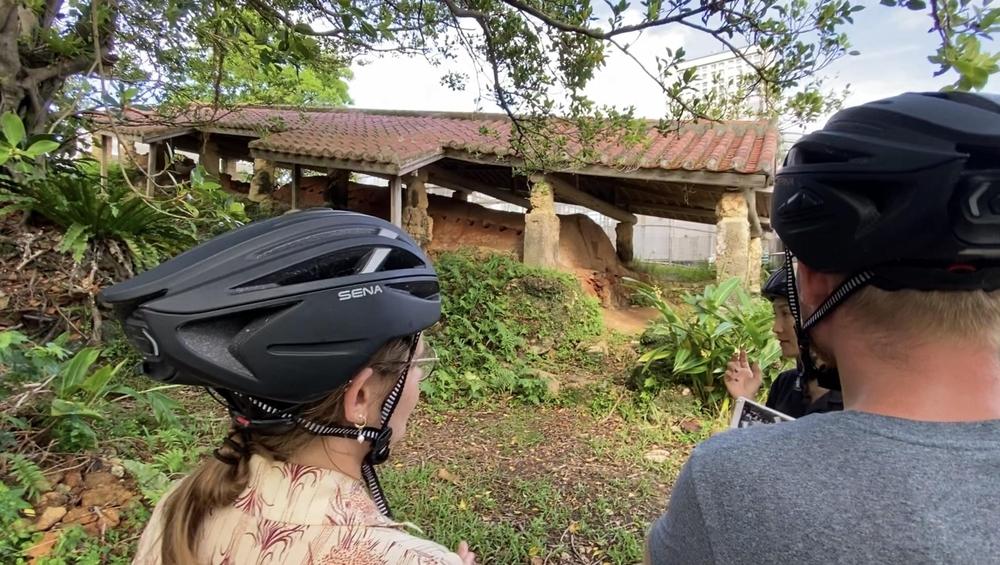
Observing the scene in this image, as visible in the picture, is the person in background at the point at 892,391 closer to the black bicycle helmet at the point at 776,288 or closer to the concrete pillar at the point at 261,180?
the black bicycle helmet at the point at 776,288

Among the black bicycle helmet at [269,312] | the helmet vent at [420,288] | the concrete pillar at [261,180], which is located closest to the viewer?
the black bicycle helmet at [269,312]

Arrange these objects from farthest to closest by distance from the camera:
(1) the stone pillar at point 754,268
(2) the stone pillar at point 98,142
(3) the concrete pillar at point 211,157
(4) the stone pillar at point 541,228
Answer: (3) the concrete pillar at point 211,157
(4) the stone pillar at point 541,228
(1) the stone pillar at point 754,268
(2) the stone pillar at point 98,142

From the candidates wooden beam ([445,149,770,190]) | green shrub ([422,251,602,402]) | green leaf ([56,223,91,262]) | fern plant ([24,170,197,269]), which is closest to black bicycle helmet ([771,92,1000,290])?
fern plant ([24,170,197,269])

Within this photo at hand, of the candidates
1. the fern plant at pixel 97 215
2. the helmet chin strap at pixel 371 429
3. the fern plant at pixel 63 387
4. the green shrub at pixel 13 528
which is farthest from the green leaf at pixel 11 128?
the fern plant at pixel 97 215

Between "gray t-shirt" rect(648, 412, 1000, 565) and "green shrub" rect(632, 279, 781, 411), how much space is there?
5.65 metres

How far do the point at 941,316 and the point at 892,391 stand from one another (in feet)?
0.43

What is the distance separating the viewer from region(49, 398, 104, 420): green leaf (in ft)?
10.4

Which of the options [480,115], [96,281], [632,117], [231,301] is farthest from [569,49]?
[480,115]

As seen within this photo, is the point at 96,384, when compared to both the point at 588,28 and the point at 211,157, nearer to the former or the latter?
the point at 588,28

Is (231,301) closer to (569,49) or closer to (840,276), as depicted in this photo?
(840,276)

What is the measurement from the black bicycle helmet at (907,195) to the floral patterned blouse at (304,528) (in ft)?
2.80

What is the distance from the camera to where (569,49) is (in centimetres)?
429

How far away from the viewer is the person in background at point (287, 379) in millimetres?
1014

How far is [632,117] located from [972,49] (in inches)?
117
